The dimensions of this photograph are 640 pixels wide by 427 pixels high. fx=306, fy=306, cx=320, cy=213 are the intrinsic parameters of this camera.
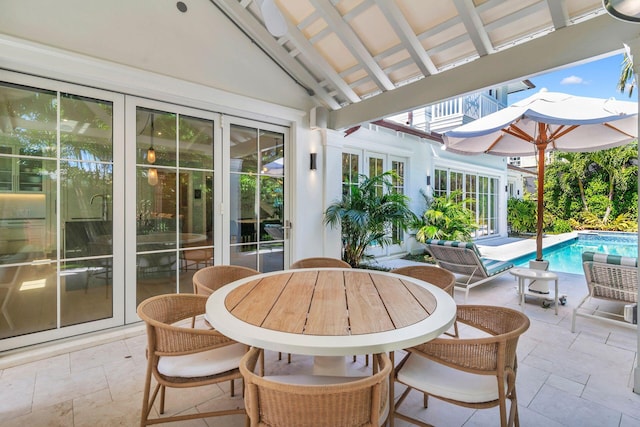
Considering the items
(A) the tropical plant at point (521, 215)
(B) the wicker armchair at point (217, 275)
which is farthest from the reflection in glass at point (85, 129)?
(A) the tropical plant at point (521, 215)

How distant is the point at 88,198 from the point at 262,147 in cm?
208

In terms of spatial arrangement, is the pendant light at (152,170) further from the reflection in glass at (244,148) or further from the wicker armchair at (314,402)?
the wicker armchair at (314,402)

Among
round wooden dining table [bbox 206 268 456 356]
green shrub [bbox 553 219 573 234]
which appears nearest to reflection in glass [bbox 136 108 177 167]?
round wooden dining table [bbox 206 268 456 356]

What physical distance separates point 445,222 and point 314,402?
6.74 meters

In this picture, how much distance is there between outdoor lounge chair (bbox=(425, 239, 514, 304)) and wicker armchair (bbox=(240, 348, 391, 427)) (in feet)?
11.1

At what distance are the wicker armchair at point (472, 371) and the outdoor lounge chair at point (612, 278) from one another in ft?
7.36

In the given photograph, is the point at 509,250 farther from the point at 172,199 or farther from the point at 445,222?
the point at 172,199

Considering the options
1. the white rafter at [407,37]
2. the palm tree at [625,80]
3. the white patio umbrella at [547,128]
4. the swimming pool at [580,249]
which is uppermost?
the palm tree at [625,80]

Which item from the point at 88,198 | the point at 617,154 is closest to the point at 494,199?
the point at 617,154

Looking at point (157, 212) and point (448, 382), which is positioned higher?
point (157, 212)

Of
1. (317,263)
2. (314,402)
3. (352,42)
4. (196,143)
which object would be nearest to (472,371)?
(314,402)

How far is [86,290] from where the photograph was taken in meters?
3.03

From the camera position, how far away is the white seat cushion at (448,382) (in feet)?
4.84

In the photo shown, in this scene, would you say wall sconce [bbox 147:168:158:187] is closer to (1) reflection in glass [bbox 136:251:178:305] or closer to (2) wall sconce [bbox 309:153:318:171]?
(1) reflection in glass [bbox 136:251:178:305]
